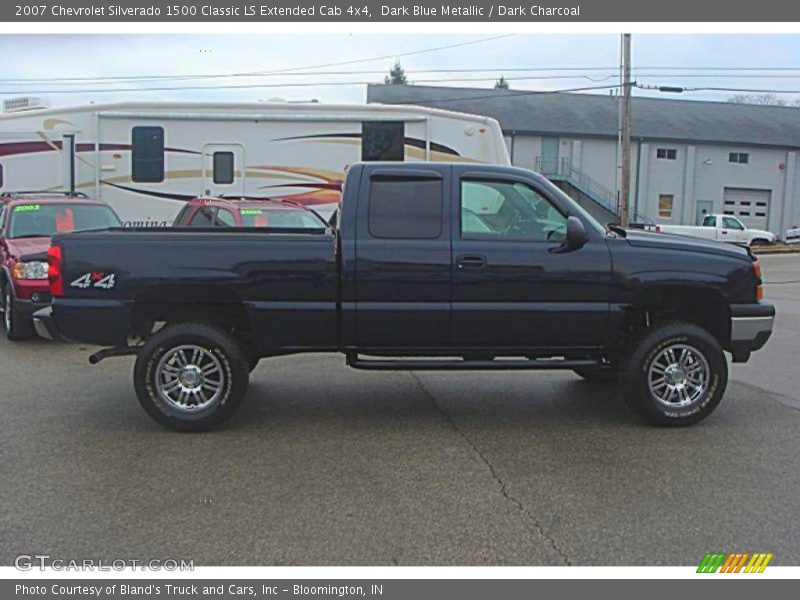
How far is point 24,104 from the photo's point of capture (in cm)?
1535

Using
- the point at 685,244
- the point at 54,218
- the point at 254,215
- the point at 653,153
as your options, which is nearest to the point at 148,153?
the point at 54,218

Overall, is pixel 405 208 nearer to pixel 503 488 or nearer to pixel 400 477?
pixel 400 477

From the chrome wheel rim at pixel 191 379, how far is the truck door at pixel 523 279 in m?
1.88

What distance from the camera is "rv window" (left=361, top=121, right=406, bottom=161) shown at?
1388cm

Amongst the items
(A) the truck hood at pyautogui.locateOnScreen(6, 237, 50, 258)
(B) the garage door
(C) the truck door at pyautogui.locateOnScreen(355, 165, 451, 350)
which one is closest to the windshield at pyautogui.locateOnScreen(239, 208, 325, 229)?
(A) the truck hood at pyautogui.locateOnScreen(6, 237, 50, 258)

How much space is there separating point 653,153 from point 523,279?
3974 centimetres

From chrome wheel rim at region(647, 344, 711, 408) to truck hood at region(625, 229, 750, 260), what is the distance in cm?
78

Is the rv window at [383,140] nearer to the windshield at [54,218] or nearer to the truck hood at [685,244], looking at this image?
the windshield at [54,218]

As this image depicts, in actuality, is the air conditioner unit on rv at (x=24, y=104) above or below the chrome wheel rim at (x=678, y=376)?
above

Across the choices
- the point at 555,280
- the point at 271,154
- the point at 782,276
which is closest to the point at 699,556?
the point at 555,280

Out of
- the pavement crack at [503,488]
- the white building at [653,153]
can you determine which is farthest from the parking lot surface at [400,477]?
the white building at [653,153]

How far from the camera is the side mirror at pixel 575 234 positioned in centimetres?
563

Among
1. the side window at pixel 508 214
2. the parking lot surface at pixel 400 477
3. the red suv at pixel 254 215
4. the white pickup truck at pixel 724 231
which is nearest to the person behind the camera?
the parking lot surface at pixel 400 477

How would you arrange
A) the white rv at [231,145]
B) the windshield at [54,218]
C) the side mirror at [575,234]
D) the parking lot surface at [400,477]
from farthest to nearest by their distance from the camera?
the white rv at [231,145], the windshield at [54,218], the side mirror at [575,234], the parking lot surface at [400,477]
